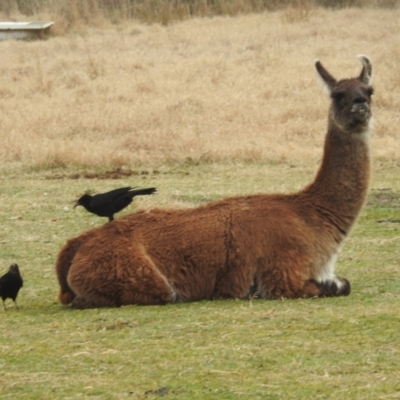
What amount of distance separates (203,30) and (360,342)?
65.4 ft

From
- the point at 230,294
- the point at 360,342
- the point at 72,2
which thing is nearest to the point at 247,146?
the point at 230,294

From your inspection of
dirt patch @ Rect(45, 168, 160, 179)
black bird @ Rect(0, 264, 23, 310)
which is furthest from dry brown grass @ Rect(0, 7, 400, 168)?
black bird @ Rect(0, 264, 23, 310)

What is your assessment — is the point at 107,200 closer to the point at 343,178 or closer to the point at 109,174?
the point at 343,178

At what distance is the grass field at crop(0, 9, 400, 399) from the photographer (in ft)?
16.5

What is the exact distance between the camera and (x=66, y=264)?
665 centimetres

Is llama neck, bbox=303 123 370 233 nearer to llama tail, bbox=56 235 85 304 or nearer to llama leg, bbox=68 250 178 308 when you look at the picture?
llama leg, bbox=68 250 178 308

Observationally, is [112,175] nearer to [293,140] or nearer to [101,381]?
[293,140]

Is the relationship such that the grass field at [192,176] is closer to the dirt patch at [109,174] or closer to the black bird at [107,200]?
the dirt patch at [109,174]

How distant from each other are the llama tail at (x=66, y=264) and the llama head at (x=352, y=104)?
1.73 m

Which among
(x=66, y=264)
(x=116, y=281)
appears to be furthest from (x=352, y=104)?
(x=66, y=264)

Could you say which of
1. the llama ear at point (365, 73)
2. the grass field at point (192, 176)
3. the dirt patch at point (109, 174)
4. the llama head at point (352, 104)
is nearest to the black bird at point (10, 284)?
the grass field at point (192, 176)

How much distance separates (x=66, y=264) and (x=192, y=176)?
6.43 metres

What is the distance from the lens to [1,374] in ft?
16.8

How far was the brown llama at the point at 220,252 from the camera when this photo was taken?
21.4 ft
